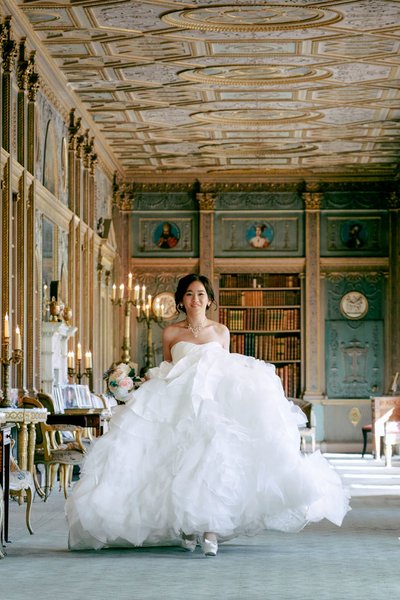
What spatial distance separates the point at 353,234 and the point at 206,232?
8.29 ft

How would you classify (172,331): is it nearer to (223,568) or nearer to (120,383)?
(120,383)

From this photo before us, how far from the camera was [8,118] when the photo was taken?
11.3 meters

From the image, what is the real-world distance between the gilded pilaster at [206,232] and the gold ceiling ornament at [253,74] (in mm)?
6284

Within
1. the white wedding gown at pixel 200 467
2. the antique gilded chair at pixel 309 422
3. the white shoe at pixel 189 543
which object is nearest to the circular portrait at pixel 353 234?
the antique gilded chair at pixel 309 422

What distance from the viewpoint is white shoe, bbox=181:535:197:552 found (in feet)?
22.2

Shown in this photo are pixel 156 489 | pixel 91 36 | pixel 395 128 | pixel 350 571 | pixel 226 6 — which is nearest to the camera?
pixel 350 571

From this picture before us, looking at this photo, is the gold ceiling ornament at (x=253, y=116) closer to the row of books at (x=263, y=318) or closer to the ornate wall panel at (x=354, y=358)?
the row of books at (x=263, y=318)

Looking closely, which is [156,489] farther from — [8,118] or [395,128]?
[395,128]

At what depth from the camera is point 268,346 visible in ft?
68.3

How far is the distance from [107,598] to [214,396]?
6.81 feet

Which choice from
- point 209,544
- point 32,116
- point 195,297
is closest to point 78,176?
point 32,116

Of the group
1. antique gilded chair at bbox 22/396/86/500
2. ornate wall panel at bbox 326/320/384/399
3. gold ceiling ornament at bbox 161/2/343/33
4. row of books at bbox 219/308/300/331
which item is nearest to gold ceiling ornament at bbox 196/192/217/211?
row of books at bbox 219/308/300/331

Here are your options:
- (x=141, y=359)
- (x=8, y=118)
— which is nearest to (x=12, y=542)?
(x=8, y=118)

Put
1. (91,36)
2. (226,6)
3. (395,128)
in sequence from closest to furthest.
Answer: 1. (226,6)
2. (91,36)
3. (395,128)
